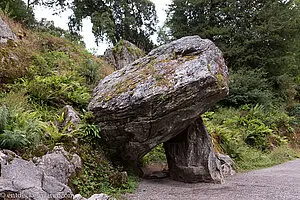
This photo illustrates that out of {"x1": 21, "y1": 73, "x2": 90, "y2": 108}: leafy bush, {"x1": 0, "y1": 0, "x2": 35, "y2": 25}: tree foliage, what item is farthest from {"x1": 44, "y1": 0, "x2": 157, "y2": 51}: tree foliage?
{"x1": 21, "y1": 73, "x2": 90, "y2": 108}: leafy bush

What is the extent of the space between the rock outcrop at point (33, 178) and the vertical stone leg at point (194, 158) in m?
3.23

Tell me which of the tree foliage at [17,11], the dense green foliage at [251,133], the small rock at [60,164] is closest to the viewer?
the small rock at [60,164]

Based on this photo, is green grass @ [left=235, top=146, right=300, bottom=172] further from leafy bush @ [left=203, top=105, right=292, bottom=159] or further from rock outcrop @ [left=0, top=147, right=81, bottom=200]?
rock outcrop @ [left=0, top=147, right=81, bottom=200]

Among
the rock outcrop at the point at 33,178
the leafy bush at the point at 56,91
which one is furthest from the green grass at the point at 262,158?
the rock outcrop at the point at 33,178

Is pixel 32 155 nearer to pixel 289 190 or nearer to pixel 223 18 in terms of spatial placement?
pixel 289 190

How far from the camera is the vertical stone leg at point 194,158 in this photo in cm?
626

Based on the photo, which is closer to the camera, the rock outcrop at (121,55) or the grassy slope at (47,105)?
the grassy slope at (47,105)

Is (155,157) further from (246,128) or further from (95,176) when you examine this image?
(246,128)

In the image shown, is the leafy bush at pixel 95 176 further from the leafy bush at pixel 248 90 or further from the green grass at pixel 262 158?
the leafy bush at pixel 248 90

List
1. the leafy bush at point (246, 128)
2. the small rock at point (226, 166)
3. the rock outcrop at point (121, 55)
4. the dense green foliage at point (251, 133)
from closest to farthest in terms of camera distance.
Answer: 1. the small rock at point (226, 166)
2. the dense green foliage at point (251, 133)
3. the leafy bush at point (246, 128)
4. the rock outcrop at point (121, 55)

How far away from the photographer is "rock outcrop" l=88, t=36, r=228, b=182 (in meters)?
5.16

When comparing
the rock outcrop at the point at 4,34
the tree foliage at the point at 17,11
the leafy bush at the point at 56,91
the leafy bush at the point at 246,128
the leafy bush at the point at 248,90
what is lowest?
the leafy bush at the point at 246,128

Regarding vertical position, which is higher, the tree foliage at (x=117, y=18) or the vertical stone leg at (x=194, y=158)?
the tree foliage at (x=117, y=18)

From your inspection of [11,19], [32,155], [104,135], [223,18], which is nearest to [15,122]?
[32,155]
